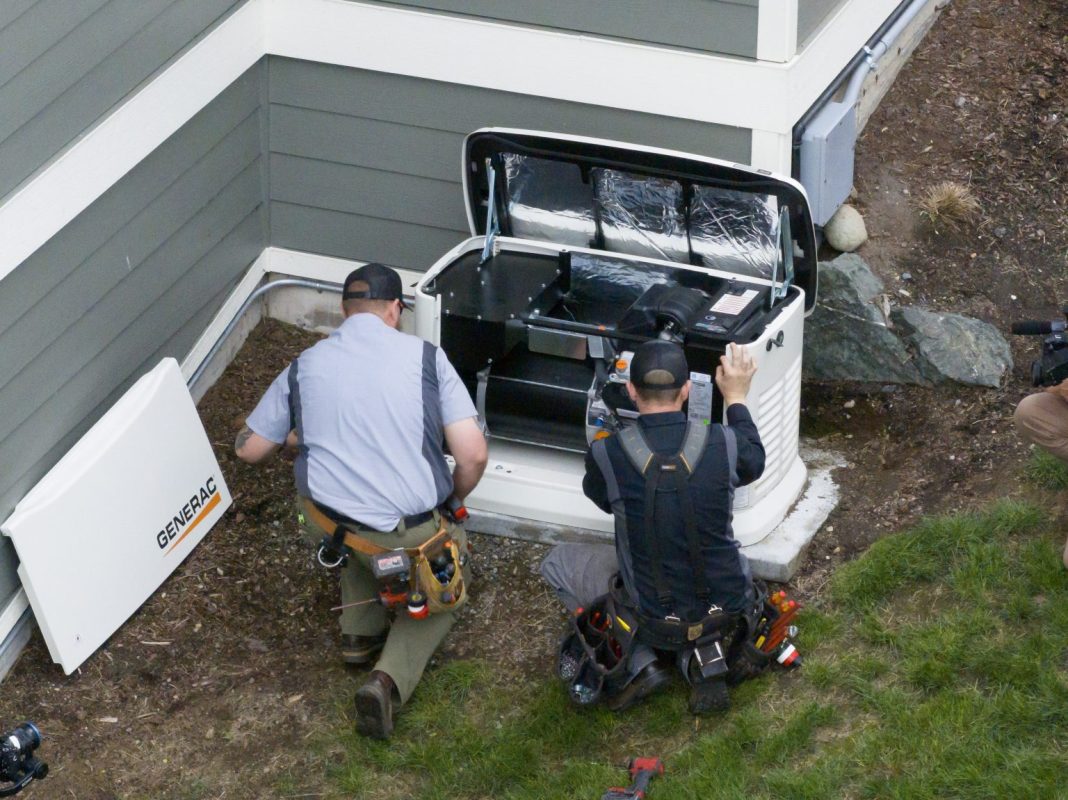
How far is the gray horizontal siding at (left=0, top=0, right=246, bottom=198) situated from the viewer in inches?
216

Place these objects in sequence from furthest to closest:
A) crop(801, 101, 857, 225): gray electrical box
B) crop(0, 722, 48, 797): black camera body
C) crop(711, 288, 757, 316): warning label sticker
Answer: crop(801, 101, 857, 225): gray electrical box < crop(711, 288, 757, 316): warning label sticker < crop(0, 722, 48, 797): black camera body

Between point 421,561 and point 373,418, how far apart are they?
1.80 ft

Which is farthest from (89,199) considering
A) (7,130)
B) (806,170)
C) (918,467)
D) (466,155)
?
(918,467)

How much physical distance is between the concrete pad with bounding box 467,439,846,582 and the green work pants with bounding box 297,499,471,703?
0.51 metres

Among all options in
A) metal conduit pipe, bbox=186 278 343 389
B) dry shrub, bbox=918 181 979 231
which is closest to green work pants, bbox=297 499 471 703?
metal conduit pipe, bbox=186 278 343 389

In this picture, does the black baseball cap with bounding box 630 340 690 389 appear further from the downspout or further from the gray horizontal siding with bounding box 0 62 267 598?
the gray horizontal siding with bounding box 0 62 267 598

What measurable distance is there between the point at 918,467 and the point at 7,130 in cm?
392

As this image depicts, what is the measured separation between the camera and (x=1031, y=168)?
797 centimetres

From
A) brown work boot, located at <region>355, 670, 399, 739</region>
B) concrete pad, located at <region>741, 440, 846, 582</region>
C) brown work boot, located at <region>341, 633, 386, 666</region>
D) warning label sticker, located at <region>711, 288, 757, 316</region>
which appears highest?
warning label sticker, located at <region>711, 288, 757, 316</region>

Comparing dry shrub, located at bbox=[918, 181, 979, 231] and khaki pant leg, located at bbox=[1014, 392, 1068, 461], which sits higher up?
khaki pant leg, located at bbox=[1014, 392, 1068, 461]

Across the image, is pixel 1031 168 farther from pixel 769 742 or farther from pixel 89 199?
pixel 89 199

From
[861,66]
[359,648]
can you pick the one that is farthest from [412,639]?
[861,66]

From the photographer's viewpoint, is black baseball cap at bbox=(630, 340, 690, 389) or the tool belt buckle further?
the tool belt buckle

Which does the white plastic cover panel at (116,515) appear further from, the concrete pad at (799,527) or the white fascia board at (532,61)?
the concrete pad at (799,527)
